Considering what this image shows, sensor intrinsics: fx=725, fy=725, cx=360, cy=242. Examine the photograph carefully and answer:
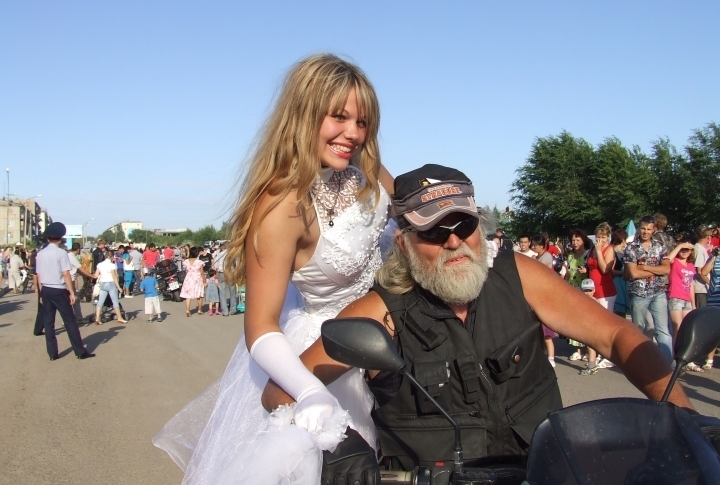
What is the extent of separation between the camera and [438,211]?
7.73 ft

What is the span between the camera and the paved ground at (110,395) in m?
5.83

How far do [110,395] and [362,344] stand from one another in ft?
24.3

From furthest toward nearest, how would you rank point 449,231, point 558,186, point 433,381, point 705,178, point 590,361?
point 558,186 → point 705,178 → point 590,361 → point 449,231 → point 433,381

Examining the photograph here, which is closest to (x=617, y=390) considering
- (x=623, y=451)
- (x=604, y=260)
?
(x=604, y=260)

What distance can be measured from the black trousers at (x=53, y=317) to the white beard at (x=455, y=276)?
1011cm

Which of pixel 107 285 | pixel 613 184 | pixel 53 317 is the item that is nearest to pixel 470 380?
pixel 53 317

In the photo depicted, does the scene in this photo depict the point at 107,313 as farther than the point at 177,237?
No

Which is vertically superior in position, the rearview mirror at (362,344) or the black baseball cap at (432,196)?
the black baseball cap at (432,196)

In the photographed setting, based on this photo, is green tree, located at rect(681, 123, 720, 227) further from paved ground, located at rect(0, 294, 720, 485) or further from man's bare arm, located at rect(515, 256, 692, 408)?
man's bare arm, located at rect(515, 256, 692, 408)

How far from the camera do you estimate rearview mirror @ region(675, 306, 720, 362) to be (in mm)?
1974

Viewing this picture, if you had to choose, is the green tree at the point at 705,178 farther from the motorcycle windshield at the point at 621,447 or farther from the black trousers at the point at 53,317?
the motorcycle windshield at the point at 621,447

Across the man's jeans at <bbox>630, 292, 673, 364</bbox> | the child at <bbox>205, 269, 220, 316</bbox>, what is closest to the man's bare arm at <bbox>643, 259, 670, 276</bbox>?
the man's jeans at <bbox>630, 292, 673, 364</bbox>

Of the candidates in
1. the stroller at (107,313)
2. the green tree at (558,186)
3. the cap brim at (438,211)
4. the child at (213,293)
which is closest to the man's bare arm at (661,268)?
the cap brim at (438,211)

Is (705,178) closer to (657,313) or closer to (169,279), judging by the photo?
(169,279)
